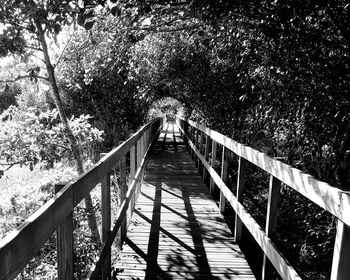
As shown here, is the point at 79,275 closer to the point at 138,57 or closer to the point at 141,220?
the point at 141,220

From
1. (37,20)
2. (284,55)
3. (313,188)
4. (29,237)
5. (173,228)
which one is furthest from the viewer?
(173,228)

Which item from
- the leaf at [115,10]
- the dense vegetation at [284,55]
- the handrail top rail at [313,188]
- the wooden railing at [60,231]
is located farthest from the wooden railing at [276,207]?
the leaf at [115,10]

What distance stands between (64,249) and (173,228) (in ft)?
9.58

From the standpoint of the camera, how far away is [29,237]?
1241 mm

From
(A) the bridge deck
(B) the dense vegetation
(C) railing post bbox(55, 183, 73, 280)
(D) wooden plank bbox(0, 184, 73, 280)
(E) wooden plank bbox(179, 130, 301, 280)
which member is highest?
(B) the dense vegetation

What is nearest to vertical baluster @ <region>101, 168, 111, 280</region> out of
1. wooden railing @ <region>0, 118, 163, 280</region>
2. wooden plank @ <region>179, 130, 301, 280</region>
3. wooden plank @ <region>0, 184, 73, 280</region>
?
wooden railing @ <region>0, 118, 163, 280</region>

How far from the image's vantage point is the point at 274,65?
148 inches

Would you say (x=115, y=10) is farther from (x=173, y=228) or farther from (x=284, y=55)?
(x=173, y=228)

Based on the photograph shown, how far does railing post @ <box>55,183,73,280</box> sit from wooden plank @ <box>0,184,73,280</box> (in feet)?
0.30

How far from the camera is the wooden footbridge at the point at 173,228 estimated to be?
1564mm

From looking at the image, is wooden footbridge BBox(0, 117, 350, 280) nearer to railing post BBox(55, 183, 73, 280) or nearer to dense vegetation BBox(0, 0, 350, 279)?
railing post BBox(55, 183, 73, 280)

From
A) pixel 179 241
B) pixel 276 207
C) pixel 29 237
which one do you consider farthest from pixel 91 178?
pixel 179 241

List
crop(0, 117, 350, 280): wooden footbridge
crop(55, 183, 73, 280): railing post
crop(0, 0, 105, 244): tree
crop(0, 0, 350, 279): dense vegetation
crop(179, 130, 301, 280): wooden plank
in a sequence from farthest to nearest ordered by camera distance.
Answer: crop(0, 0, 350, 279): dense vegetation < crop(0, 0, 105, 244): tree < crop(179, 130, 301, 280): wooden plank < crop(55, 183, 73, 280): railing post < crop(0, 117, 350, 280): wooden footbridge

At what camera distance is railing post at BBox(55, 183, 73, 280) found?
175cm
